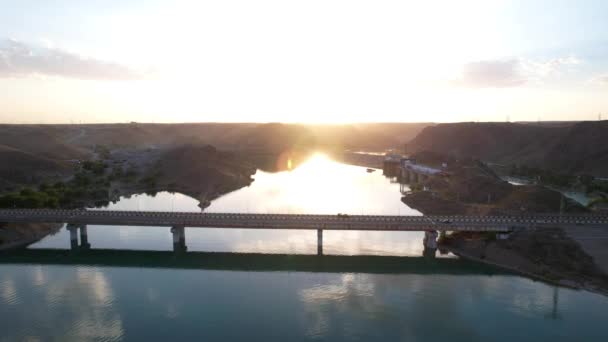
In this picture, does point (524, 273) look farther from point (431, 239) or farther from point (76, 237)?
point (76, 237)

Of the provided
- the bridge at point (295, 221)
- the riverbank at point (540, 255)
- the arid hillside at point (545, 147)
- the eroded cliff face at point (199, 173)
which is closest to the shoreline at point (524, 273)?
the riverbank at point (540, 255)

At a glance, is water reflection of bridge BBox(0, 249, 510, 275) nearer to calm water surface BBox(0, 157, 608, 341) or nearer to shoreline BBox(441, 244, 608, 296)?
calm water surface BBox(0, 157, 608, 341)

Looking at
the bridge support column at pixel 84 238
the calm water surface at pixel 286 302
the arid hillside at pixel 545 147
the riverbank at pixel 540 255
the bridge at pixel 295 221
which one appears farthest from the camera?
the arid hillside at pixel 545 147

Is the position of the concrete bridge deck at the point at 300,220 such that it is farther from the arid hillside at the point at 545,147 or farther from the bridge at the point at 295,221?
the arid hillside at the point at 545,147

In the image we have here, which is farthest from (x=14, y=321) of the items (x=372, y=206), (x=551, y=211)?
(x=551, y=211)

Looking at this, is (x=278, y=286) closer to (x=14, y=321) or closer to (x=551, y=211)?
(x=14, y=321)
